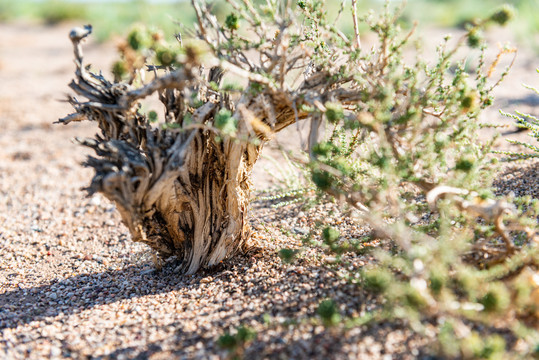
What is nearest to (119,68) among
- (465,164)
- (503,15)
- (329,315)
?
(329,315)

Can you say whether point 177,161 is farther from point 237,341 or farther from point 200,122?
point 237,341

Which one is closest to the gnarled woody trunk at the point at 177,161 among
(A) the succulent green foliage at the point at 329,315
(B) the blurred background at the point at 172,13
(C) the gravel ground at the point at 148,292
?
(C) the gravel ground at the point at 148,292

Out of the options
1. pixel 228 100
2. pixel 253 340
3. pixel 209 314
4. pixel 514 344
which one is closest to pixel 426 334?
pixel 514 344

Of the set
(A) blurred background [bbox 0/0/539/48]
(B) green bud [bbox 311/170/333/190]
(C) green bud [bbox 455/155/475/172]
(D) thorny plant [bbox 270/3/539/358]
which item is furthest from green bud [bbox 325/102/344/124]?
(A) blurred background [bbox 0/0/539/48]

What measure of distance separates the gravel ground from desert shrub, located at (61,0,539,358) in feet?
0.45

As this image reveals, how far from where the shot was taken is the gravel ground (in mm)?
2041

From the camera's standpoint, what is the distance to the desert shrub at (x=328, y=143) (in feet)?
6.43

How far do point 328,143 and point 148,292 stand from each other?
4.45ft

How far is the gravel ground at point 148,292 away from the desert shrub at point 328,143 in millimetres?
138

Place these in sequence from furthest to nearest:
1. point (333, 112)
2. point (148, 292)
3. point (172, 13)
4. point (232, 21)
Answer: point (172, 13) < point (148, 292) < point (232, 21) < point (333, 112)

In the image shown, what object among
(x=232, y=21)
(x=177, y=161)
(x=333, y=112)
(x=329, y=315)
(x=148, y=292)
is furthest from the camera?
(x=148, y=292)

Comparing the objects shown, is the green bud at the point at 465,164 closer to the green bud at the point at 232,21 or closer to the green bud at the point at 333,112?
the green bud at the point at 333,112

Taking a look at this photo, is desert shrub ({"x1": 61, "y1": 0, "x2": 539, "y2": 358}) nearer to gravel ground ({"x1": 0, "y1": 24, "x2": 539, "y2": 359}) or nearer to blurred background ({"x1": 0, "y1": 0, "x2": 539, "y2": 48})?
gravel ground ({"x1": 0, "y1": 24, "x2": 539, "y2": 359})

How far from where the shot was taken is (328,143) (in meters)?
2.25
